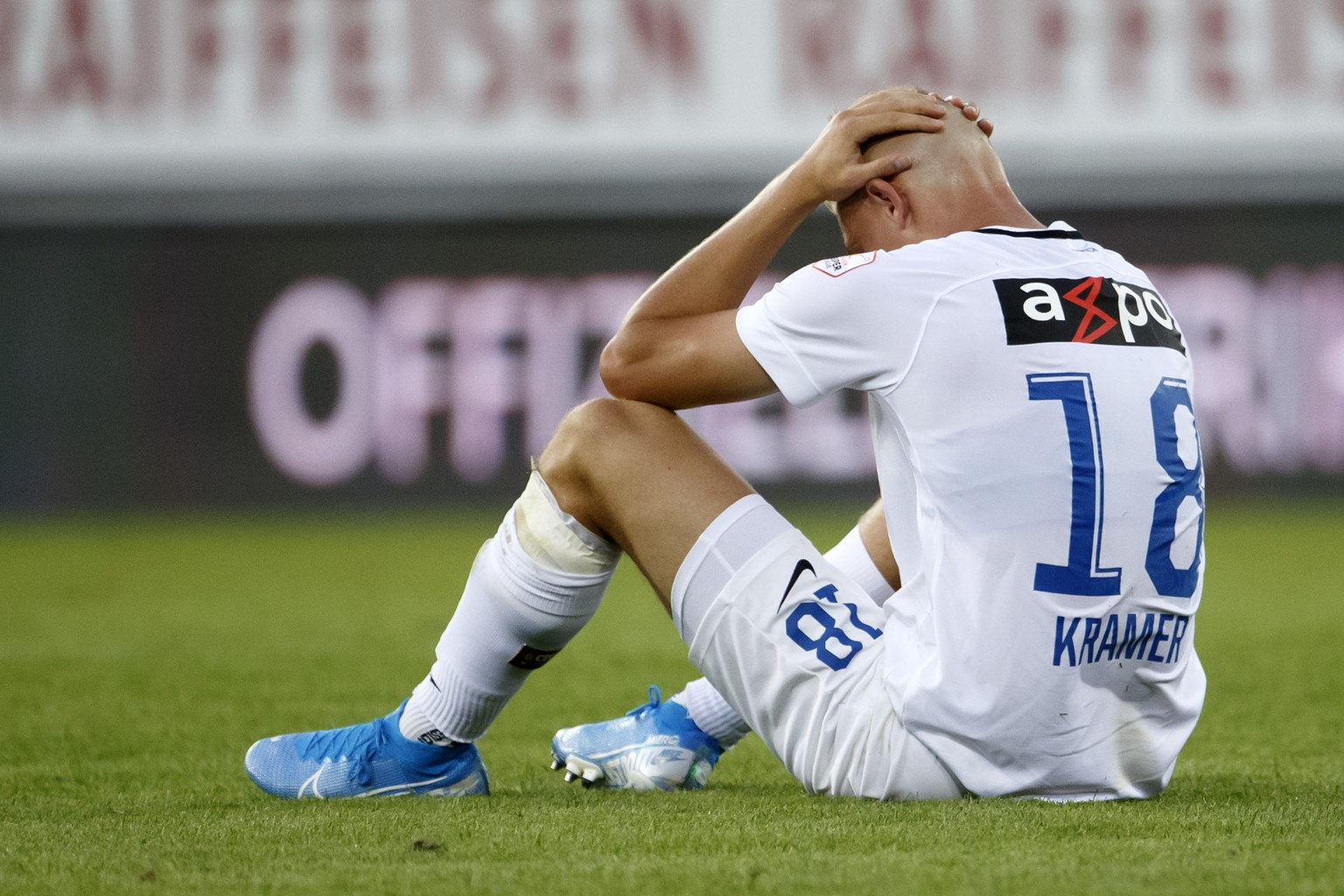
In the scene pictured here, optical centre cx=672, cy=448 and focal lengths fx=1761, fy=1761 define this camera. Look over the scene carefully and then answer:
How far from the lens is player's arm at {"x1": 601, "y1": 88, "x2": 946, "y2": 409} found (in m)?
2.22

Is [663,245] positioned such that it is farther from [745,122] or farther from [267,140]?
[267,140]

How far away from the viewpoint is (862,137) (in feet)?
7.32

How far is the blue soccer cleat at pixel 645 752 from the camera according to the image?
250 cm

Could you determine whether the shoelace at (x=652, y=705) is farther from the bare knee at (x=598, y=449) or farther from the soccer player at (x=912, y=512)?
the bare knee at (x=598, y=449)

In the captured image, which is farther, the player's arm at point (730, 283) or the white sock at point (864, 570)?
the white sock at point (864, 570)

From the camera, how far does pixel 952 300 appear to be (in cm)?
205

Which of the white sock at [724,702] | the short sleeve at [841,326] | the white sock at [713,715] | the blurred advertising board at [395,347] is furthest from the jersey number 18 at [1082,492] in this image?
the blurred advertising board at [395,347]

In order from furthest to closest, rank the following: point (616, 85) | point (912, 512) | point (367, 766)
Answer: point (616, 85) < point (367, 766) < point (912, 512)

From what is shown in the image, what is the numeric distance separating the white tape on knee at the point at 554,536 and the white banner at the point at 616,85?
7320 mm

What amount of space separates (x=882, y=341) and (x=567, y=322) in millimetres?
7662

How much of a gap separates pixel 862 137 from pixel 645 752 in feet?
3.00

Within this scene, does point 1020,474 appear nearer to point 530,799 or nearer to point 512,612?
point 512,612

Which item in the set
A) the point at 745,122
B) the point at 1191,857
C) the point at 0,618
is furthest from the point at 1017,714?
the point at 745,122

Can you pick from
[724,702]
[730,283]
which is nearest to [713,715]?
[724,702]
